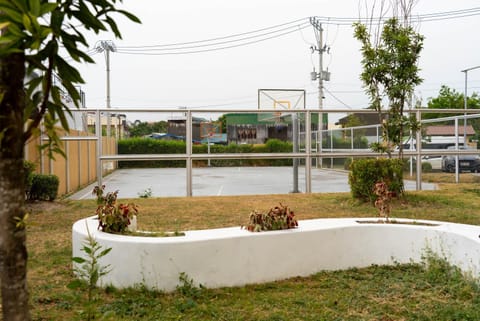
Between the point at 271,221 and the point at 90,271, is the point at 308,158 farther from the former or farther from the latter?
the point at 90,271

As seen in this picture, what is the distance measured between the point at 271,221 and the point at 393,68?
16.4 feet

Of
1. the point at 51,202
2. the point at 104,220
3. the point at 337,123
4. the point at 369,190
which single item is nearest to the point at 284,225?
the point at 104,220

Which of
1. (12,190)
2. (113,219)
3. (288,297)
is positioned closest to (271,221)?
(288,297)

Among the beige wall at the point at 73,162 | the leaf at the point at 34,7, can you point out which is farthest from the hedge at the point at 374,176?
the leaf at the point at 34,7

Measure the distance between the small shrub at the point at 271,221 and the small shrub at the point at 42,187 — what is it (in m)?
5.47

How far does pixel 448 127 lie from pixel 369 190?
5.11 metres

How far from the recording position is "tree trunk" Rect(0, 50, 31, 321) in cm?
127

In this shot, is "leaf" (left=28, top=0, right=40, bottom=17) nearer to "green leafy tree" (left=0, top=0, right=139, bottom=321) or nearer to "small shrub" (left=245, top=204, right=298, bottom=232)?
"green leafy tree" (left=0, top=0, right=139, bottom=321)

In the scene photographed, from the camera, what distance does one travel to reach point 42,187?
8.08m

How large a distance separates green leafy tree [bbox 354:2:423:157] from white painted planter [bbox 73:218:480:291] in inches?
162

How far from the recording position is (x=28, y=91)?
128 cm

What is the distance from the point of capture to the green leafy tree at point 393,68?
768cm

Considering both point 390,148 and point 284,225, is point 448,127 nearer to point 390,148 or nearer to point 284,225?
point 390,148

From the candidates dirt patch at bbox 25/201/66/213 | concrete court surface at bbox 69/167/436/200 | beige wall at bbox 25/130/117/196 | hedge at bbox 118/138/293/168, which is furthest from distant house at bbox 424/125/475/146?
dirt patch at bbox 25/201/66/213
